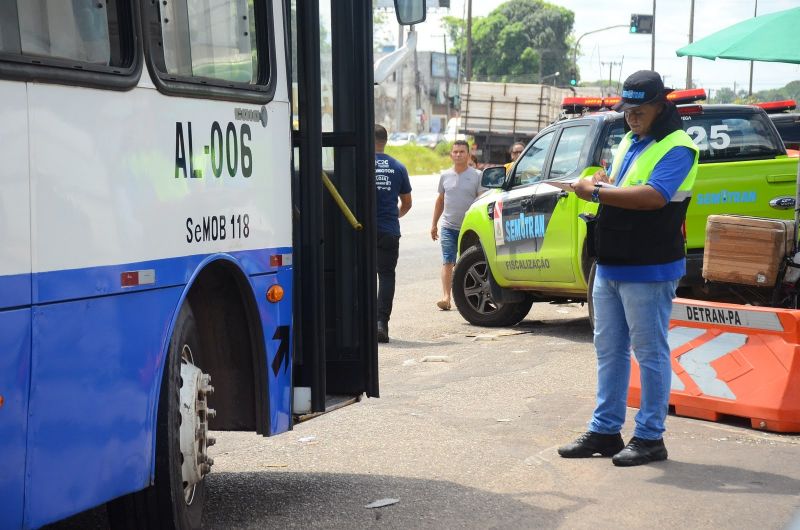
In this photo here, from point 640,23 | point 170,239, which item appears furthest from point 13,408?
point 640,23

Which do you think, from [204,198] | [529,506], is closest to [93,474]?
[204,198]

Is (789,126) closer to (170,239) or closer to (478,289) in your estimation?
(478,289)

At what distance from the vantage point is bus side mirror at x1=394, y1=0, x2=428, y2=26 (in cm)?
639

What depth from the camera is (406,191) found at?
40.2ft

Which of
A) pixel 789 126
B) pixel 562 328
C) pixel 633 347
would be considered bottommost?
pixel 562 328

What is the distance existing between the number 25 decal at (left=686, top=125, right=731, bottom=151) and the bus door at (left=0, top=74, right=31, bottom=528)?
822 cm

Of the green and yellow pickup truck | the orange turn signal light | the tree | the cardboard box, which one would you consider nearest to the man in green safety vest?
the orange turn signal light

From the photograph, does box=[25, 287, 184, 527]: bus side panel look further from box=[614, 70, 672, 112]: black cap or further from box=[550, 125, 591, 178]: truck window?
box=[550, 125, 591, 178]: truck window

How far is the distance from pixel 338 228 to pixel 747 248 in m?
3.76

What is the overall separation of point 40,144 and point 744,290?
22.3ft

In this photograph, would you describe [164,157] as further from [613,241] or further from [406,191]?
[406,191]

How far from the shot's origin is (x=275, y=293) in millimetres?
5664

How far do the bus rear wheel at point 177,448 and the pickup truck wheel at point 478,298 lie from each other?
25.1 ft

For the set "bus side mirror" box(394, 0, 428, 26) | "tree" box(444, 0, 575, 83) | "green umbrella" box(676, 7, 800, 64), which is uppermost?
"bus side mirror" box(394, 0, 428, 26)
